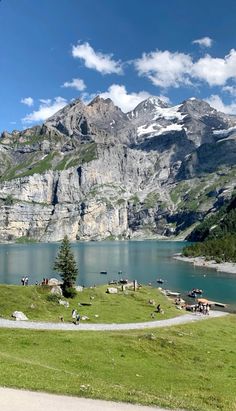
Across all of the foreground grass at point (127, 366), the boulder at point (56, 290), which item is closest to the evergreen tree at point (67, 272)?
the boulder at point (56, 290)

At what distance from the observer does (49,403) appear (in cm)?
2108

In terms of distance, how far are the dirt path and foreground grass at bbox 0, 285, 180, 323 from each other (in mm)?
37676

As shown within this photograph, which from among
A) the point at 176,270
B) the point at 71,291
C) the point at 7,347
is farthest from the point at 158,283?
the point at 7,347

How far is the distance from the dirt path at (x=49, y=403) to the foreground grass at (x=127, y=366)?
884mm

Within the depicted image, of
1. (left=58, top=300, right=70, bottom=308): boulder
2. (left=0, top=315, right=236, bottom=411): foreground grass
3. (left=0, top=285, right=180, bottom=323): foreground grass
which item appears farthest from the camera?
(left=58, top=300, right=70, bottom=308): boulder

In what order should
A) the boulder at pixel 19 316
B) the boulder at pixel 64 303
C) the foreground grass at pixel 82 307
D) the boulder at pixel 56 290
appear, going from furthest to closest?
the boulder at pixel 56 290 < the boulder at pixel 64 303 < the foreground grass at pixel 82 307 < the boulder at pixel 19 316

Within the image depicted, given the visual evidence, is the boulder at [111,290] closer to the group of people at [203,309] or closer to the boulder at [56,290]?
the boulder at [56,290]

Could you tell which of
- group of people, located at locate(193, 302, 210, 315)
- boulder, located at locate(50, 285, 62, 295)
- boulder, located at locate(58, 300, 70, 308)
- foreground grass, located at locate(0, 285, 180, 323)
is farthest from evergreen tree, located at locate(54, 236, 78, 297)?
group of people, located at locate(193, 302, 210, 315)

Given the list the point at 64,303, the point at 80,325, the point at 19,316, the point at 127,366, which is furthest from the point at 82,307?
the point at 127,366

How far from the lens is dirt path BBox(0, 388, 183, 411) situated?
2011cm

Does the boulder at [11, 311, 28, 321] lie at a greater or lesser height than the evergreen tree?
lesser

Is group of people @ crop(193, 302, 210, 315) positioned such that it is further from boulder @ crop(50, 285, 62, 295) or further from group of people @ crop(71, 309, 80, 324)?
group of people @ crop(71, 309, 80, 324)

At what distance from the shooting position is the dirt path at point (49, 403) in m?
20.1

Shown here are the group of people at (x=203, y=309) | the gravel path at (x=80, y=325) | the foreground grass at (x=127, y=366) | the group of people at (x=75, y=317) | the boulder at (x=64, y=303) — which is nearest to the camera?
the foreground grass at (x=127, y=366)
